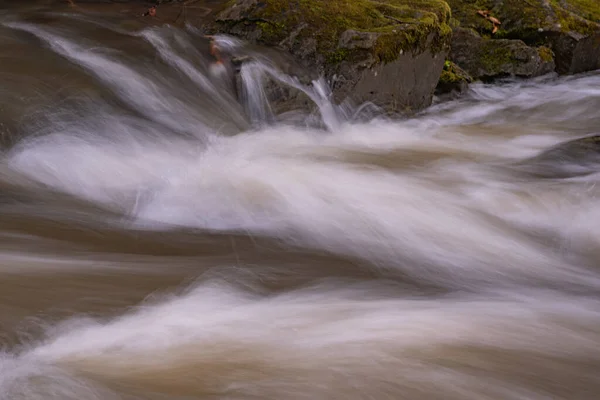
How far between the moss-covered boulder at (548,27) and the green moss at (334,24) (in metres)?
3.16

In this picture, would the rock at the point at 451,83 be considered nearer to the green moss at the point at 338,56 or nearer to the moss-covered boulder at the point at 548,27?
the moss-covered boulder at the point at 548,27

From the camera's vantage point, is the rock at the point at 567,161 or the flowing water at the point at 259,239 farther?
the rock at the point at 567,161

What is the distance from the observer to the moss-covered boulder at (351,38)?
5715mm

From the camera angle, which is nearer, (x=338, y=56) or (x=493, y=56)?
(x=338, y=56)

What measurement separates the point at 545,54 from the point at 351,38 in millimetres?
Result: 4115

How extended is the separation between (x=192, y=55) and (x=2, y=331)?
393cm

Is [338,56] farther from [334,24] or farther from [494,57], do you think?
[494,57]

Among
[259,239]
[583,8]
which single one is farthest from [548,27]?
[259,239]

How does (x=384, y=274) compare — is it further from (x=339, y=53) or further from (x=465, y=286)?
(x=339, y=53)

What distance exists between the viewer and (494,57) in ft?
27.7

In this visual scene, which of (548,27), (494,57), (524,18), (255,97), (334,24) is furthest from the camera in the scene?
(524,18)

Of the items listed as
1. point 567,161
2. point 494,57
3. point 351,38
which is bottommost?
point 567,161

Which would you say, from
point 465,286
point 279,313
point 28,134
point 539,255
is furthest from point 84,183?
point 539,255

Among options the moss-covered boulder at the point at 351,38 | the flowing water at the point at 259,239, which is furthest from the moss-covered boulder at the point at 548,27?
the moss-covered boulder at the point at 351,38
